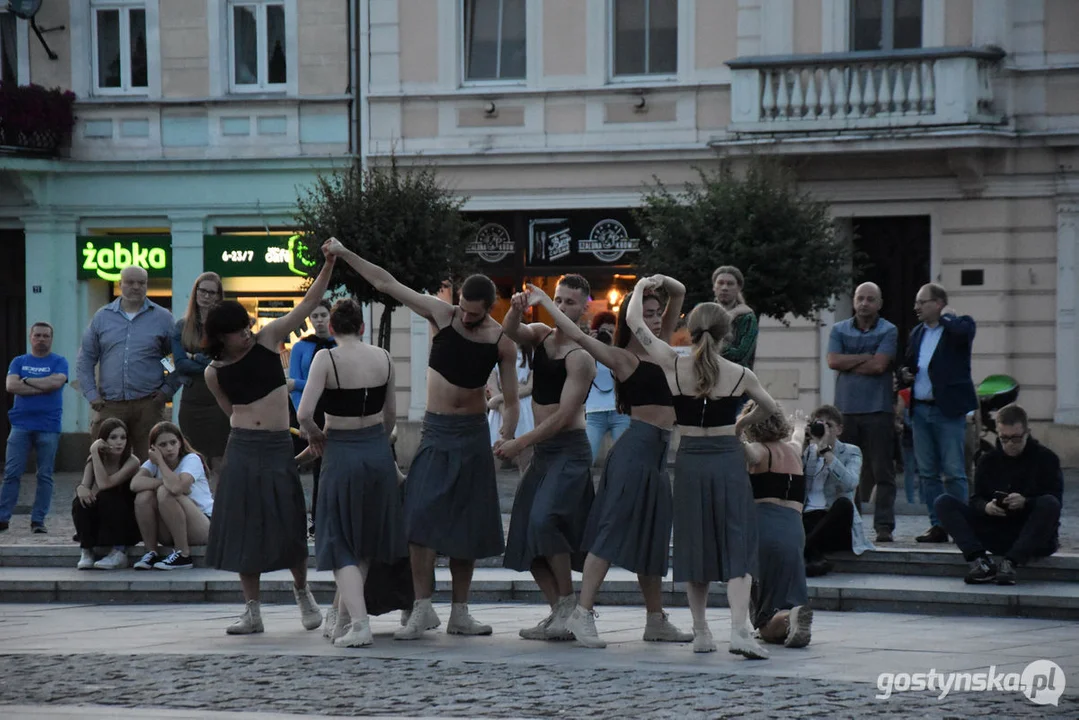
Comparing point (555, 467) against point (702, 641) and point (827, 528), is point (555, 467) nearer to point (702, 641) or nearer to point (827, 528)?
point (702, 641)

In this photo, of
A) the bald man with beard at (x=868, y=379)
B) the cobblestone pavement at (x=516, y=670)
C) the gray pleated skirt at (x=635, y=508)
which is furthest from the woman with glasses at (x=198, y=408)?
the gray pleated skirt at (x=635, y=508)

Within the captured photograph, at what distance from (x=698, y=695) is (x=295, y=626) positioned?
11.7 ft

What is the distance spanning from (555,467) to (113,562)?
4.84m

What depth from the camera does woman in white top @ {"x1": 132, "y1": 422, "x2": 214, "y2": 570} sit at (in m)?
13.5

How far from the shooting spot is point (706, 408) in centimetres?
979

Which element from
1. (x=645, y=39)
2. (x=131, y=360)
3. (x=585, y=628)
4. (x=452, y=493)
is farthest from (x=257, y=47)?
(x=585, y=628)

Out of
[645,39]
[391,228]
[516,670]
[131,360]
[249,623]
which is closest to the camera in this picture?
[516,670]

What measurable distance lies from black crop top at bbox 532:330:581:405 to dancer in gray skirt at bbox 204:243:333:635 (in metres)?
1.28

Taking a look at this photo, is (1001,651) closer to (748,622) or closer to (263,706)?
(748,622)

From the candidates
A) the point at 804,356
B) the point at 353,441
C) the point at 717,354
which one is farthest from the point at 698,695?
the point at 804,356

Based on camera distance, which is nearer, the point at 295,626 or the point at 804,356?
the point at 295,626

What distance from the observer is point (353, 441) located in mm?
10211

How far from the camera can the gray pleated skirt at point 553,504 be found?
33.0 feet

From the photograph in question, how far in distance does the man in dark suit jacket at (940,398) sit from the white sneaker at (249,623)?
17.3 ft
